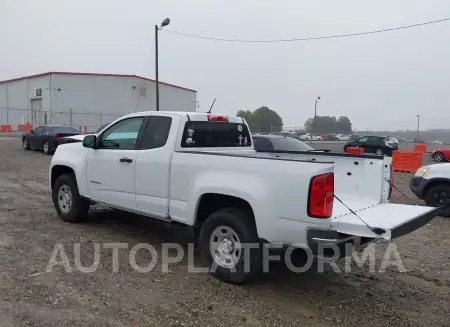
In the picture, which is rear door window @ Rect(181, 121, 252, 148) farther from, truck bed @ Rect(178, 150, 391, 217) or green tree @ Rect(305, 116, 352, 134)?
green tree @ Rect(305, 116, 352, 134)

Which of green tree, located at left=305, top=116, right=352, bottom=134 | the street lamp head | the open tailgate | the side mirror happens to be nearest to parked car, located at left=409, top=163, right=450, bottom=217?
the open tailgate

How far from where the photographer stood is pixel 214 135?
5.88m

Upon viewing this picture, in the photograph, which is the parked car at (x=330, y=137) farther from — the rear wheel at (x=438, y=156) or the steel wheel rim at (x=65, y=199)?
the steel wheel rim at (x=65, y=199)

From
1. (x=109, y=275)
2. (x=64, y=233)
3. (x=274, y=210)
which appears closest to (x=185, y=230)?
(x=64, y=233)

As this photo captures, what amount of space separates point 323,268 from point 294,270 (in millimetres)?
447

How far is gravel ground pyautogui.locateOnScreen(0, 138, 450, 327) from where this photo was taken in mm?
3902

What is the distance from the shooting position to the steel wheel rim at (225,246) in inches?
182

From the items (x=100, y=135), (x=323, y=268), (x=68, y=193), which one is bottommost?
(x=323, y=268)

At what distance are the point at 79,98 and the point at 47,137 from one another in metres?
28.9

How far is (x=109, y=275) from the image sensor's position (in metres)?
4.82

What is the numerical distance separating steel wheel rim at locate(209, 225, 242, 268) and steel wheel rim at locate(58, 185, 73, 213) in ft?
10.4

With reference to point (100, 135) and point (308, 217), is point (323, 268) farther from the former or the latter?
point (100, 135)

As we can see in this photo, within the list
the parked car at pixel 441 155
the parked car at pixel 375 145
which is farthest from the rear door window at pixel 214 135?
the parked car at pixel 375 145

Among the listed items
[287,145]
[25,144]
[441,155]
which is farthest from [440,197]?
[25,144]
